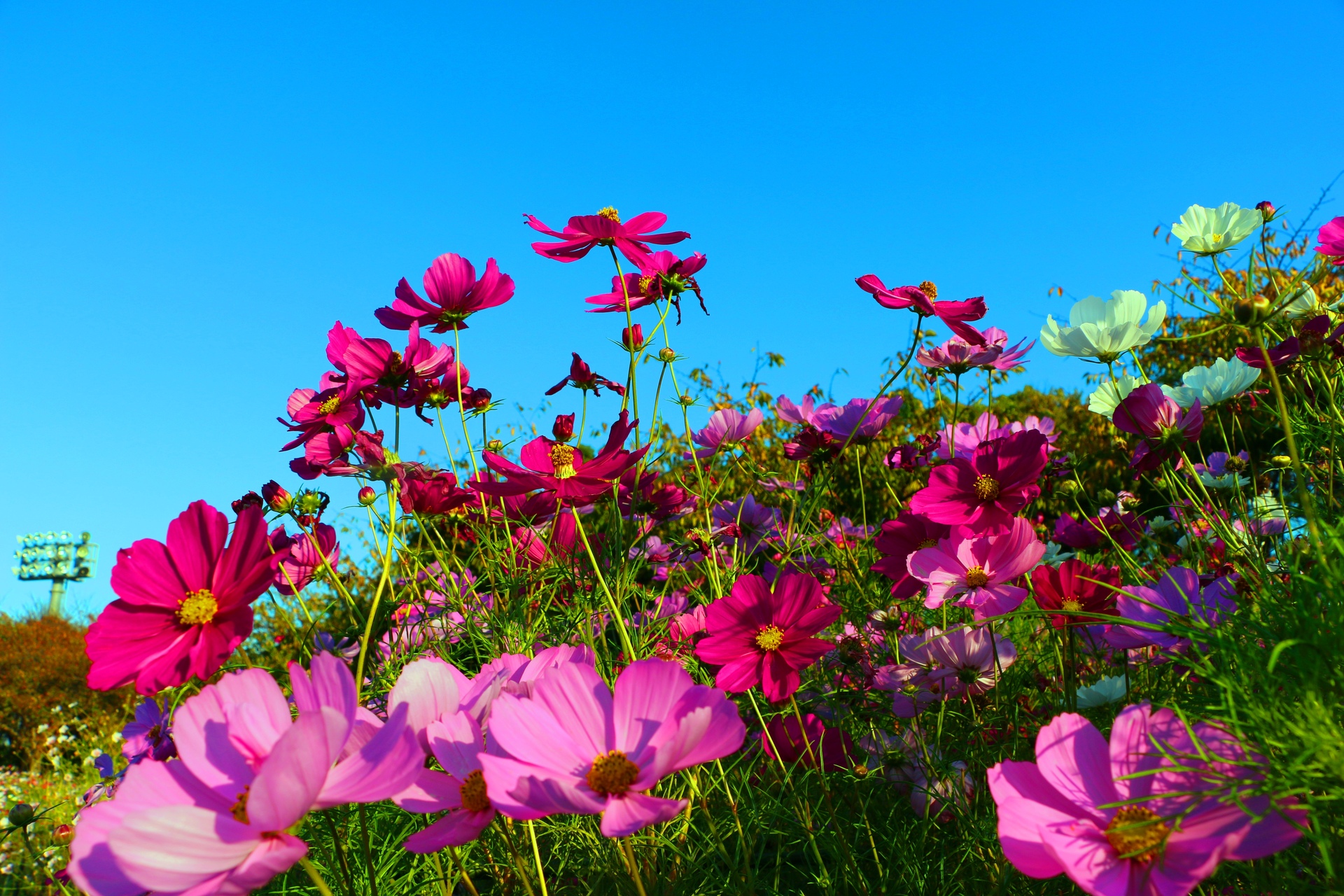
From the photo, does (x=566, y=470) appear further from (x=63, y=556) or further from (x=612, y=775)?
(x=63, y=556)

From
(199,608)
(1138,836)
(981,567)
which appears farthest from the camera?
(981,567)

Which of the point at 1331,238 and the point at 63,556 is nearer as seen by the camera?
the point at 1331,238

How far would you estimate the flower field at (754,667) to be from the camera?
606 mm

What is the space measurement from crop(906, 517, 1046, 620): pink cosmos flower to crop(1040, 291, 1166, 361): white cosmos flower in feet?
1.30

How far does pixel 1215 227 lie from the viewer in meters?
1.54

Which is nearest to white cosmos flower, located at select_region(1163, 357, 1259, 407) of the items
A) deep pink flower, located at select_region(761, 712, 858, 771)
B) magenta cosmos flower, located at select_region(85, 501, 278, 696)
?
deep pink flower, located at select_region(761, 712, 858, 771)

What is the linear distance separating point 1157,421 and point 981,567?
1.20 feet

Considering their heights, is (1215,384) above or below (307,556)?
below

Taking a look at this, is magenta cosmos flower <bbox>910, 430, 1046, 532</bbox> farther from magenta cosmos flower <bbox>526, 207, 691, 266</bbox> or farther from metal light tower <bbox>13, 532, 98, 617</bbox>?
metal light tower <bbox>13, 532, 98, 617</bbox>

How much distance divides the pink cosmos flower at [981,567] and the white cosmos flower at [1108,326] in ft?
1.30

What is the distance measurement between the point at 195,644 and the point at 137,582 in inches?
3.8

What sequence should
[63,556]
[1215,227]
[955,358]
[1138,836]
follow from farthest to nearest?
1. [63,556]
2. [955,358]
3. [1215,227]
4. [1138,836]

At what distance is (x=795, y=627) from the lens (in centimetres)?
116

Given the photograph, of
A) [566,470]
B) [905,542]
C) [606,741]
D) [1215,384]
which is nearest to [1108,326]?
[1215,384]
